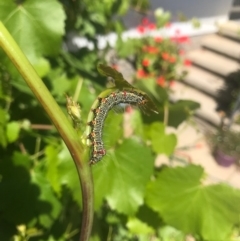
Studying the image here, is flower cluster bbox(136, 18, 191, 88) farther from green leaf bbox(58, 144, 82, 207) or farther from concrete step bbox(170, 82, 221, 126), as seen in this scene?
green leaf bbox(58, 144, 82, 207)

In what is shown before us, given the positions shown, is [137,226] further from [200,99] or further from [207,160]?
[200,99]

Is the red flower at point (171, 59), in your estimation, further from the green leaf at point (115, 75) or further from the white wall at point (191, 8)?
the green leaf at point (115, 75)

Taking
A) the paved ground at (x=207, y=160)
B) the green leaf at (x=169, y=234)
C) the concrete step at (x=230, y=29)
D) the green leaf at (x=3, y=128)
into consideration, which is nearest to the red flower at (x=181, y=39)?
the concrete step at (x=230, y=29)

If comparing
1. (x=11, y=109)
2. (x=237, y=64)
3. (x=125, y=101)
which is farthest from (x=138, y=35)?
(x=125, y=101)

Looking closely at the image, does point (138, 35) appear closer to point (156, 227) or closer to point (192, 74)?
point (192, 74)

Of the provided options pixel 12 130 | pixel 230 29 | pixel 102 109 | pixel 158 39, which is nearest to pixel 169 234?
pixel 12 130
